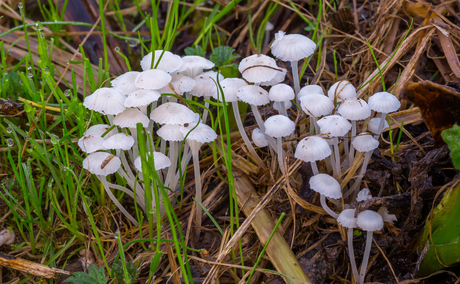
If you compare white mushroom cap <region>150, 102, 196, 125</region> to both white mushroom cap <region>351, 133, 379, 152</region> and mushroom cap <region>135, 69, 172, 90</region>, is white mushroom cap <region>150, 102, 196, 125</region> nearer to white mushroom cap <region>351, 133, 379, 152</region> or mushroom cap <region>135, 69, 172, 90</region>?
mushroom cap <region>135, 69, 172, 90</region>

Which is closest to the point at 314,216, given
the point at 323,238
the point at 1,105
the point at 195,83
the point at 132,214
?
the point at 323,238

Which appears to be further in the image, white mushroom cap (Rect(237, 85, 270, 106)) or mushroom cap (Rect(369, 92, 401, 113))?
white mushroom cap (Rect(237, 85, 270, 106))

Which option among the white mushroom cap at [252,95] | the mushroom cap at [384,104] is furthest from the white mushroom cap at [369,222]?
the white mushroom cap at [252,95]

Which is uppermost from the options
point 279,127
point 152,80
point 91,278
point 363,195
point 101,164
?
point 152,80

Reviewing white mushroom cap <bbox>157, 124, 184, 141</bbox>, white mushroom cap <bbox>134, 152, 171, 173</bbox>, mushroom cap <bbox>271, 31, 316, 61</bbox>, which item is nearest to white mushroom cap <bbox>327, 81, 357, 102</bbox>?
mushroom cap <bbox>271, 31, 316, 61</bbox>

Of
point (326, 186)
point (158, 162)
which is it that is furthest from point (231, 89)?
point (326, 186)

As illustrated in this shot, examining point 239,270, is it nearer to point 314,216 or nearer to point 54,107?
point 314,216

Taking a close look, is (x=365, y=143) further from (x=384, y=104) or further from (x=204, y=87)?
(x=204, y=87)
